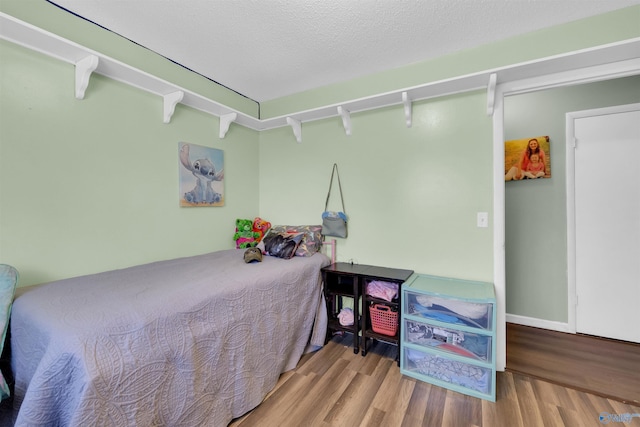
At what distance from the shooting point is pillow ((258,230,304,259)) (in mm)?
2305

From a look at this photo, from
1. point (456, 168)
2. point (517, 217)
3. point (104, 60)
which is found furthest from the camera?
point (517, 217)

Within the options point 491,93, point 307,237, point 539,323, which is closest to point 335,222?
point 307,237

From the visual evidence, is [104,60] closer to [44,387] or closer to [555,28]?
[44,387]

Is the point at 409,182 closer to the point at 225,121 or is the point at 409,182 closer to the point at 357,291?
the point at 357,291

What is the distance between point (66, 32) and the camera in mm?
1629

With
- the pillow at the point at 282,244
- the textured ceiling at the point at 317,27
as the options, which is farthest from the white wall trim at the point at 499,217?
the pillow at the point at 282,244

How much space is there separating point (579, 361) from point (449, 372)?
1192 mm

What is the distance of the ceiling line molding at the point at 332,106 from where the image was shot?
1480 millimetres

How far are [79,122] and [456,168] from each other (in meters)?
2.69

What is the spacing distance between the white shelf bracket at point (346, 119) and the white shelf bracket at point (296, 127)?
51cm

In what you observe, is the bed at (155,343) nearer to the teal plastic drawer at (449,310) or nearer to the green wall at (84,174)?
the green wall at (84,174)

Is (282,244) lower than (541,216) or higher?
lower

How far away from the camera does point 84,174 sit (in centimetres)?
172

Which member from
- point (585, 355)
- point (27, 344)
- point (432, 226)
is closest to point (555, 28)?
point (432, 226)
